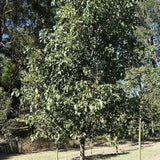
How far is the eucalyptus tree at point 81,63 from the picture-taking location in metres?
3.35

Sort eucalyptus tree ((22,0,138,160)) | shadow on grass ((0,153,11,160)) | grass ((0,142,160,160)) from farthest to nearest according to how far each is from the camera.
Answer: shadow on grass ((0,153,11,160)) < grass ((0,142,160,160)) < eucalyptus tree ((22,0,138,160))

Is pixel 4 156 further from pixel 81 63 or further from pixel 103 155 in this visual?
pixel 81 63

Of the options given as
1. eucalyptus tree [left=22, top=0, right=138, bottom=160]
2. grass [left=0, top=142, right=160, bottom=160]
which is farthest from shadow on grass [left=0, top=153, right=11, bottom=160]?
eucalyptus tree [left=22, top=0, right=138, bottom=160]

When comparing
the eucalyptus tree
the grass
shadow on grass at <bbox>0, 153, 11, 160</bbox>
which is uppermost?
the eucalyptus tree

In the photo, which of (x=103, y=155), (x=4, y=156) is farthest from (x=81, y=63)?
(x=4, y=156)

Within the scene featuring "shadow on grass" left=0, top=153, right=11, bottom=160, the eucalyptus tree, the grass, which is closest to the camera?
the eucalyptus tree

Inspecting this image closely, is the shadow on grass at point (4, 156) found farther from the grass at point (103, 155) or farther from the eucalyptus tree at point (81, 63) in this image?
the eucalyptus tree at point (81, 63)

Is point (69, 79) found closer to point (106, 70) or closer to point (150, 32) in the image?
point (106, 70)

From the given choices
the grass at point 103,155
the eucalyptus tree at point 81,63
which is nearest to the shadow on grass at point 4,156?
the grass at point 103,155

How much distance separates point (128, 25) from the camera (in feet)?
12.4

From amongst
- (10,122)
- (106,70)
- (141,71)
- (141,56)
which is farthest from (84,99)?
(10,122)

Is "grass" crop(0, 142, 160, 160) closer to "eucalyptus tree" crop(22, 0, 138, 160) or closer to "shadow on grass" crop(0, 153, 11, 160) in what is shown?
"shadow on grass" crop(0, 153, 11, 160)

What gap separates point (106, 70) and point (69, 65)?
2.46ft

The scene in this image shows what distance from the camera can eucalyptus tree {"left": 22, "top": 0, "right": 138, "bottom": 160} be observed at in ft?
11.0
